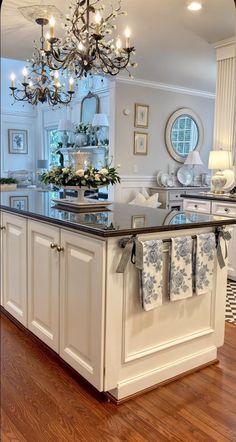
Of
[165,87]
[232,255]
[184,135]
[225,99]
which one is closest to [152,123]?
[165,87]

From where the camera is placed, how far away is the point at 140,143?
→ 257 inches

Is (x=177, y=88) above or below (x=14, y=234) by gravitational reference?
above

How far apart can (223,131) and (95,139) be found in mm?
2890

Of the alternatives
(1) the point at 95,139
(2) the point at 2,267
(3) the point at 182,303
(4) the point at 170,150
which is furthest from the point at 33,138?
(3) the point at 182,303

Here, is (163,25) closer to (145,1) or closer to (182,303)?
(145,1)

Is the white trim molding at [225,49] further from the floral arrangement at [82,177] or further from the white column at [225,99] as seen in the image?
the floral arrangement at [82,177]

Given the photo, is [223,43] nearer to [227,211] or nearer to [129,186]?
[227,211]

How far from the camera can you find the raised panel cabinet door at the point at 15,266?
2641mm

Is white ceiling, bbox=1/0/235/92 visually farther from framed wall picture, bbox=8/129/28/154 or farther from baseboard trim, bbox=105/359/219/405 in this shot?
framed wall picture, bbox=8/129/28/154

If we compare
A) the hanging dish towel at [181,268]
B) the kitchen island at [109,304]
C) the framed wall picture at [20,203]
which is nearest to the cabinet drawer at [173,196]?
the framed wall picture at [20,203]

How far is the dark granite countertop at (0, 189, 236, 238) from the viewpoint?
1881mm

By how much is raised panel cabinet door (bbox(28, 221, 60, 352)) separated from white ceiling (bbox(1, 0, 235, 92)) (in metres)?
2.32

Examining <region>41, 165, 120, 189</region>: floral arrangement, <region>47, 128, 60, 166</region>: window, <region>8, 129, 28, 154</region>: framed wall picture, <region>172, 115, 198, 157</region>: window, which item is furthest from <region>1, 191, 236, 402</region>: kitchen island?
<region>8, 129, 28, 154</region>: framed wall picture

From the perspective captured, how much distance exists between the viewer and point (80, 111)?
738 centimetres
